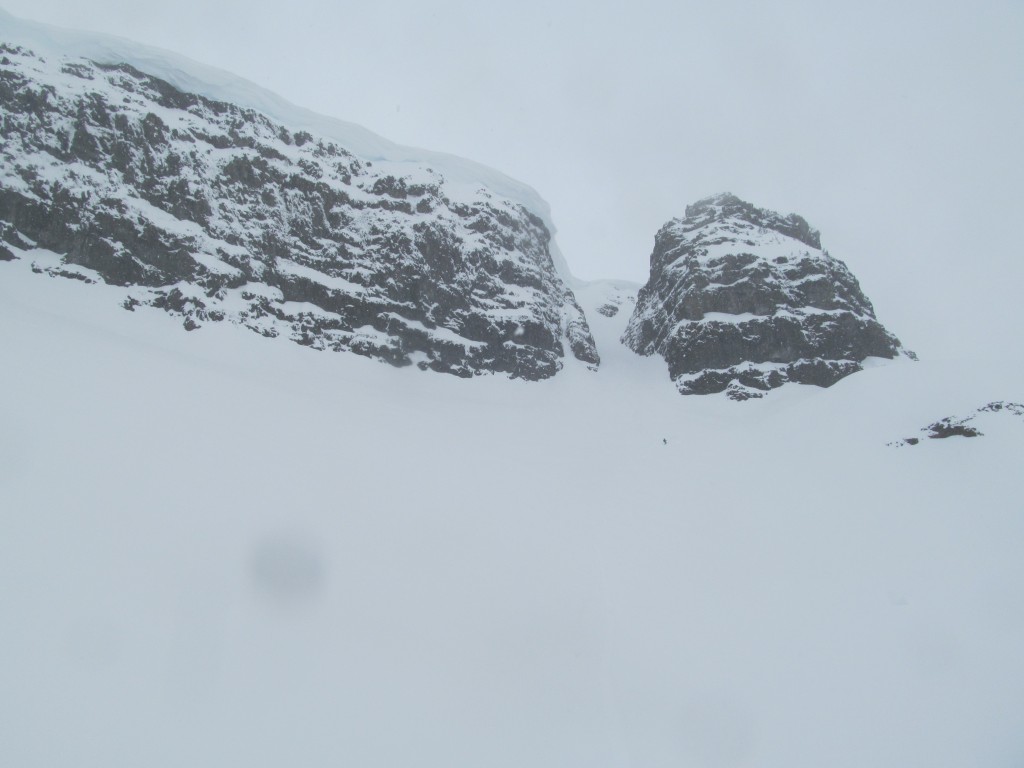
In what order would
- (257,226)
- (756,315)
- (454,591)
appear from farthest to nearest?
(756,315) < (257,226) < (454,591)

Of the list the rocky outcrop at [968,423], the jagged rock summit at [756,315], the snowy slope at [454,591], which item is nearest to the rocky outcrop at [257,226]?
the jagged rock summit at [756,315]

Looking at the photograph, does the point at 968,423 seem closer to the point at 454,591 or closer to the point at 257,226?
the point at 454,591

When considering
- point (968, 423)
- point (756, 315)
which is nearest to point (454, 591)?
point (968, 423)

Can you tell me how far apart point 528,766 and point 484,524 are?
822 cm

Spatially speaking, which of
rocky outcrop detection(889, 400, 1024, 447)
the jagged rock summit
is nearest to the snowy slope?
rocky outcrop detection(889, 400, 1024, 447)

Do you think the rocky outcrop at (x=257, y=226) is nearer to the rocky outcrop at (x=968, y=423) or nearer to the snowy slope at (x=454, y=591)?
the snowy slope at (x=454, y=591)

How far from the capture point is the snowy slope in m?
9.62

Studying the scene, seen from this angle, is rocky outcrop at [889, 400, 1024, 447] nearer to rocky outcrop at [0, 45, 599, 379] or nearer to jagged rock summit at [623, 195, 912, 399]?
jagged rock summit at [623, 195, 912, 399]

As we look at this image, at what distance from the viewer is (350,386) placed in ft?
100

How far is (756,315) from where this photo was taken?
144 ft

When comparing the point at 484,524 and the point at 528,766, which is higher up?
the point at 484,524

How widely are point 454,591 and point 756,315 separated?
39094mm

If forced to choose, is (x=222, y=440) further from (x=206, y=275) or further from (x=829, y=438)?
(x=829, y=438)

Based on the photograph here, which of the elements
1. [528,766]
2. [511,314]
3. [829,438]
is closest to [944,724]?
[528,766]
